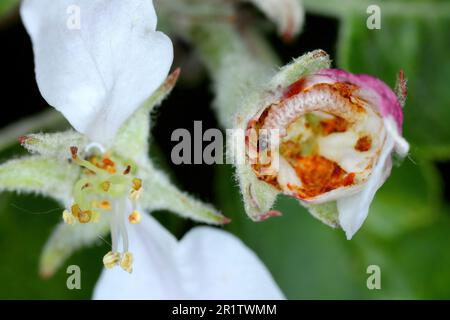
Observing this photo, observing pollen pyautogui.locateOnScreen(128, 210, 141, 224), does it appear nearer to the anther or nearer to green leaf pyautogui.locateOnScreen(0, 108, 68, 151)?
the anther

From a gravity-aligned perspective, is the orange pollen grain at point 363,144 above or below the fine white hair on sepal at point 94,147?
above

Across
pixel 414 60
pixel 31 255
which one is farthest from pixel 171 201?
pixel 414 60

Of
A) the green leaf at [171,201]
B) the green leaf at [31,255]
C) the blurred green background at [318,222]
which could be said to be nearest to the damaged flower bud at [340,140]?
the green leaf at [171,201]

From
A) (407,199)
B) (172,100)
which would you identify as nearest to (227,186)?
(172,100)

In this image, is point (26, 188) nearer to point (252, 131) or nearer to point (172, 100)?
point (252, 131)

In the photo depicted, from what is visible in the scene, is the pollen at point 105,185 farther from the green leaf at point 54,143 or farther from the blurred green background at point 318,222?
the blurred green background at point 318,222

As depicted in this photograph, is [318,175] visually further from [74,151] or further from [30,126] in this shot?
[30,126]

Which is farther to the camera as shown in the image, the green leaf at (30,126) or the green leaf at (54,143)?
the green leaf at (30,126)

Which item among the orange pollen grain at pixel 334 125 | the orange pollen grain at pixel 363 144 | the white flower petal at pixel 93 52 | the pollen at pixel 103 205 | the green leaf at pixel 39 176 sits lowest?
the pollen at pixel 103 205

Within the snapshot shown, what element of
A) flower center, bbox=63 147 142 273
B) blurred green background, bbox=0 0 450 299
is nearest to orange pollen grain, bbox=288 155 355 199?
flower center, bbox=63 147 142 273
